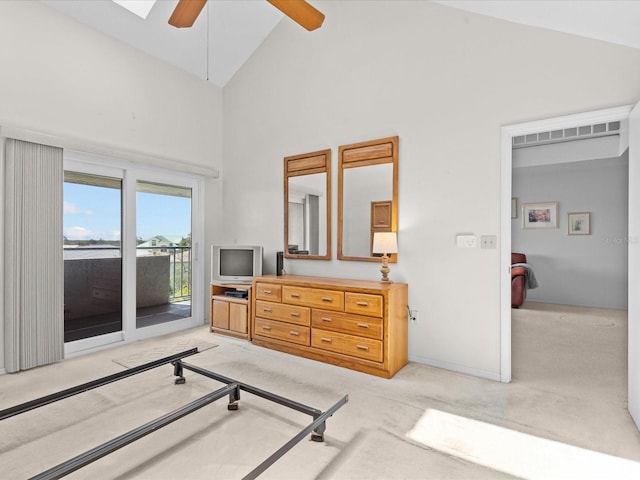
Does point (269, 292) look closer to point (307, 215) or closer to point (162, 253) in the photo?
point (307, 215)

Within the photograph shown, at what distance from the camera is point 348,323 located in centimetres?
312

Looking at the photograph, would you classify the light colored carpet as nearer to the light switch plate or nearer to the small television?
the small television

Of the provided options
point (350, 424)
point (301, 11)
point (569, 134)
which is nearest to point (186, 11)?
point (301, 11)

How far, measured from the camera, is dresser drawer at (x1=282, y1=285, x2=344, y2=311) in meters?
3.18

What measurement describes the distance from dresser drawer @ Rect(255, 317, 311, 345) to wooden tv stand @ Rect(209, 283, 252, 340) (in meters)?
0.24

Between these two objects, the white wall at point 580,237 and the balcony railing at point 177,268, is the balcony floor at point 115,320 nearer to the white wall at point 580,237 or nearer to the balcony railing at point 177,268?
the balcony railing at point 177,268

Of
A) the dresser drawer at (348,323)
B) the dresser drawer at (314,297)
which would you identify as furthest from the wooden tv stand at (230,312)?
the dresser drawer at (348,323)

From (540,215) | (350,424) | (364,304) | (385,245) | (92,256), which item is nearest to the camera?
(350,424)

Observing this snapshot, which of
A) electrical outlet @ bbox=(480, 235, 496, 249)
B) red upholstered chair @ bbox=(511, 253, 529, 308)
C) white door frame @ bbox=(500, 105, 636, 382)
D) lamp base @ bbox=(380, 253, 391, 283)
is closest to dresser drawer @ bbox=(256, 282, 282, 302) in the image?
lamp base @ bbox=(380, 253, 391, 283)

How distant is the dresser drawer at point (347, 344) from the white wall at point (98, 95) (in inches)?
86.1

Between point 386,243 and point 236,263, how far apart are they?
1941mm

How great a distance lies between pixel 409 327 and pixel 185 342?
2.45 meters

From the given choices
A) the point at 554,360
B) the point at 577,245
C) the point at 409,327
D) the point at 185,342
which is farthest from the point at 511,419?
the point at 577,245

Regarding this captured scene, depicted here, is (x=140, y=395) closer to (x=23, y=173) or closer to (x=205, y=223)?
(x=23, y=173)
